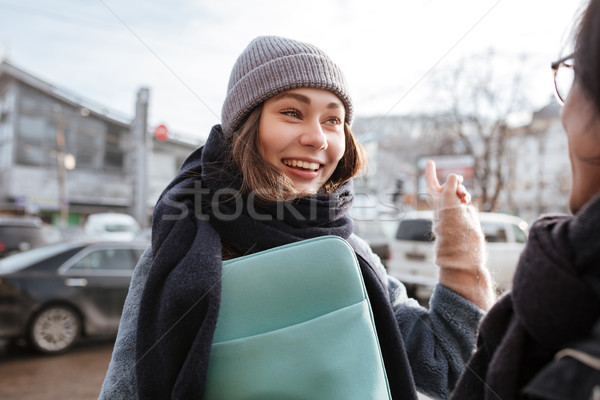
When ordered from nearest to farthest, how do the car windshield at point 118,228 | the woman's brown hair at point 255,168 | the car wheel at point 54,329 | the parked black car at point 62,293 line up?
the woman's brown hair at point 255,168 < the parked black car at point 62,293 < the car wheel at point 54,329 < the car windshield at point 118,228

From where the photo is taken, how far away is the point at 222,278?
1.08 m

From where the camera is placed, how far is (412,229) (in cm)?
856

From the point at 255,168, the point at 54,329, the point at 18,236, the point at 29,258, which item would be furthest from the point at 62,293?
the point at 18,236

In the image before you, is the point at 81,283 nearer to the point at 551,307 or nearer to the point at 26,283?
the point at 26,283

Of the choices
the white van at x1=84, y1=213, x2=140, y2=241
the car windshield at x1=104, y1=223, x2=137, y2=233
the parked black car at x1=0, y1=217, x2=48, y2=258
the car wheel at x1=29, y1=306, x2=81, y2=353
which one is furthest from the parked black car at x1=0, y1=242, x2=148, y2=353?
the car windshield at x1=104, y1=223, x2=137, y2=233

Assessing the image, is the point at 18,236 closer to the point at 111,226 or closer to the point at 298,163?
the point at 111,226

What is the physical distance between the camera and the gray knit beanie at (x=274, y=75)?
1386mm

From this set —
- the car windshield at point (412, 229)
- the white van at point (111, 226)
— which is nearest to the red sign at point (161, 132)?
the car windshield at point (412, 229)

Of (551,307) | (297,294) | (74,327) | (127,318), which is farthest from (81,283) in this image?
(551,307)

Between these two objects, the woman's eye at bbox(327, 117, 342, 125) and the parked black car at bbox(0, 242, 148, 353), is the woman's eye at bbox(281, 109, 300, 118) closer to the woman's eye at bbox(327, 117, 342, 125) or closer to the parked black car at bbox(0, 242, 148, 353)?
the woman's eye at bbox(327, 117, 342, 125)

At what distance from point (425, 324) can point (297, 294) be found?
23.2 inches

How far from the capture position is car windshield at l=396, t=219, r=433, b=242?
8352 millimetres

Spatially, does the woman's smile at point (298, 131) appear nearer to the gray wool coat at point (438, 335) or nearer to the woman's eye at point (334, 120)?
the woman's eye at point (334, 120)

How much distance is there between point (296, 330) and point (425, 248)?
7.61 metres
